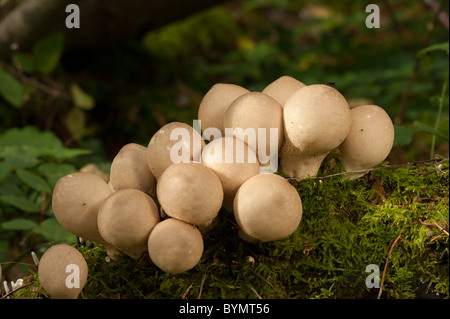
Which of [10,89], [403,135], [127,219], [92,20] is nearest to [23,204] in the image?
[127,219]

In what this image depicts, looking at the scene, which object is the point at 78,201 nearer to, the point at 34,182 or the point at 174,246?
the point at 174,246

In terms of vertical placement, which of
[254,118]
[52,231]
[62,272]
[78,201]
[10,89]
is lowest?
[52,231]

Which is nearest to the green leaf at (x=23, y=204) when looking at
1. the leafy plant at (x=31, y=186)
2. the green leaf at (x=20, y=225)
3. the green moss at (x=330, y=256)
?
the leafy plant at (x=31, y=186)

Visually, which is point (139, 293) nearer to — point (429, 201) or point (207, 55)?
point (429, 201)

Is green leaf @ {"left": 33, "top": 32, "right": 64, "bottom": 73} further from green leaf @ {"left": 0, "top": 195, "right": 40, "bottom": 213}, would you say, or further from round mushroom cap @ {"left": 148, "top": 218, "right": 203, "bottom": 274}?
round mushroom cap @ {"left": 148, "top": 218, "right": 203, "bottom": 274}

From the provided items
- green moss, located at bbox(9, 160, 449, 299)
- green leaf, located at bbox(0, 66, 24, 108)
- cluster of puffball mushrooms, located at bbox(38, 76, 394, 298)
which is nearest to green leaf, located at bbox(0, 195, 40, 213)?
green moss, located at bbox(9, 160, 449, 299)

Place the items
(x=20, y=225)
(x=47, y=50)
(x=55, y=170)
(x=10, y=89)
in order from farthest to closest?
(x=47, y=50), (x=10, y=89), (x=55, y=170), (x=20, y=225)

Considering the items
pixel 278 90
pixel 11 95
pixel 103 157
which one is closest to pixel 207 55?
pixel 103 157
